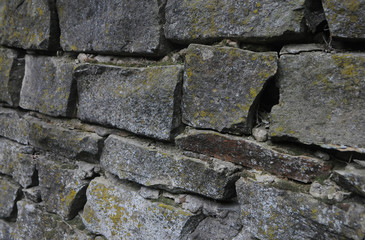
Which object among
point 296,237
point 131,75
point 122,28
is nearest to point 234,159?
point 296,237

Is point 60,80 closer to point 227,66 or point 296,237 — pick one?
point 227,66

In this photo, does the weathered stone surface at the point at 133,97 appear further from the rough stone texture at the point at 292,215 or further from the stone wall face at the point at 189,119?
the rough stone texture at the point at 292,215

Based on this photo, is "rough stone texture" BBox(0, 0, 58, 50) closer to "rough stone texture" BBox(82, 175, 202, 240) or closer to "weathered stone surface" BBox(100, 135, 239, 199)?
"weathered stone surface" BBox(100, 135, 239, 199)

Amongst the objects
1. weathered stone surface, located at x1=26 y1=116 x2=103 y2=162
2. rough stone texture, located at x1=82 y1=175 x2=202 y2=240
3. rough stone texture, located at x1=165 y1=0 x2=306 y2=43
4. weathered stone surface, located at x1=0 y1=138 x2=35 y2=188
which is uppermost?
rough stone texture, located at x1=165 y1=0 x2=306 y2=43

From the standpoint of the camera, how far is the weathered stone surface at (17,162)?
2.40 meters

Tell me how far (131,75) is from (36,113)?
44.2 inches

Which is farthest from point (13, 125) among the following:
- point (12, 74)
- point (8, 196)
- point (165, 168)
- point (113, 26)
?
point (165, 168)

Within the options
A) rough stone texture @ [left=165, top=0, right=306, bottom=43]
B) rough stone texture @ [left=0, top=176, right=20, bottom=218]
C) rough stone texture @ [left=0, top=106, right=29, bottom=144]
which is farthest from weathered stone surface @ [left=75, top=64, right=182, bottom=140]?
rough stone texture @ [left=0, top=176, right=20, bottom=218]

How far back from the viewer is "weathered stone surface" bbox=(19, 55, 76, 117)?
2.12m

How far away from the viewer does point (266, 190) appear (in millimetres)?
1332

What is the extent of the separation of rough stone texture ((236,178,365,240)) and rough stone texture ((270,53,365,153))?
0.24m

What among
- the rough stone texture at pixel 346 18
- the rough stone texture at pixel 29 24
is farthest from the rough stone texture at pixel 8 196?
the rough stone texture at pixel 346 18

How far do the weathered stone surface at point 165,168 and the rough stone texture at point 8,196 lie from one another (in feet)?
3.58

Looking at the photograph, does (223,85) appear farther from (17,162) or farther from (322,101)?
(17,162)
